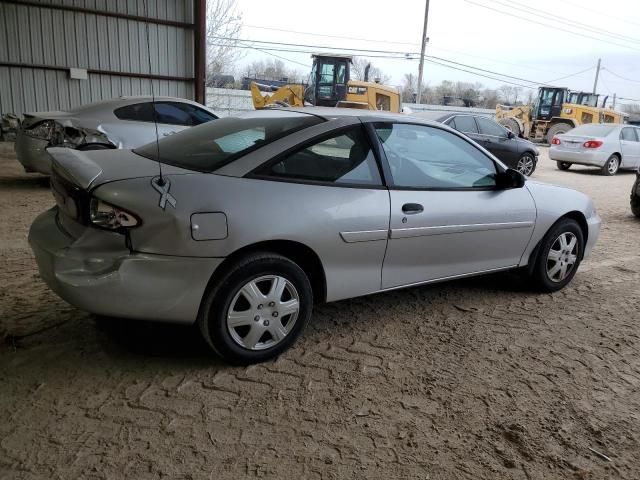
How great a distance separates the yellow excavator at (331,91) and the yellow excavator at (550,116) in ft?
25.1

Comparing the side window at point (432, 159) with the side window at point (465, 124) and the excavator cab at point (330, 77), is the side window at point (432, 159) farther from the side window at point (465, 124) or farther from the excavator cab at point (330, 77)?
the excavator cab at point (330, 77)

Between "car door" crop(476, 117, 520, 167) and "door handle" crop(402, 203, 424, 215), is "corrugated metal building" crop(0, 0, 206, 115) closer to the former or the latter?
"car door" crop(476, 117, 520, 167)

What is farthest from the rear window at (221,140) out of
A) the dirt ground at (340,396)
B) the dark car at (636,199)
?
the dark car at (636,199)

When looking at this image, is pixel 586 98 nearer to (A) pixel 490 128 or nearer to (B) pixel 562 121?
(B) pixel 562 121

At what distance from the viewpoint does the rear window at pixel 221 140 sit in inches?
122

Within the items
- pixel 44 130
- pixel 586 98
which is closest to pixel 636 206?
pixel 44 130

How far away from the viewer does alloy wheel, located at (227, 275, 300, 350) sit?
9.55 feet

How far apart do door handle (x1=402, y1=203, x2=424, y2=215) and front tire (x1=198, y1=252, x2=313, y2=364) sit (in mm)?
806

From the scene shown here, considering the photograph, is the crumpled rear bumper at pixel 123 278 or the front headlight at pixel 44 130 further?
the front headlight at pixel 44 130

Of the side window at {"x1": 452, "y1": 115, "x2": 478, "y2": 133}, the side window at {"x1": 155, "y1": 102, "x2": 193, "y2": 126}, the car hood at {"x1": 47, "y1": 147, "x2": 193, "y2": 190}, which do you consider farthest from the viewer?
the side window at {"x1": 452, "y1": 115, "x2": 478, "y2": 133}

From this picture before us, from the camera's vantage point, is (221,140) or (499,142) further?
(499,142)

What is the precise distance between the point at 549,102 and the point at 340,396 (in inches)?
1076

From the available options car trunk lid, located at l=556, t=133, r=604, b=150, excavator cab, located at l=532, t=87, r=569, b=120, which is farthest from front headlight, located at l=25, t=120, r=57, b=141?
excavator cab, located at l=532, t=87, r=569, b=120

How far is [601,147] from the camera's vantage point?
46.8 feet
